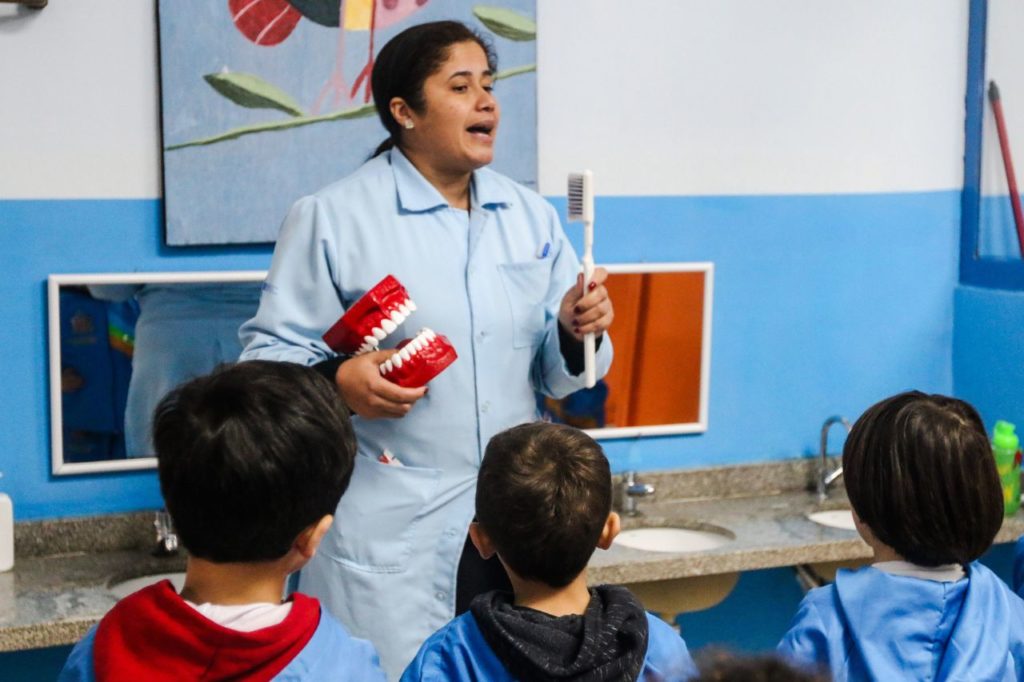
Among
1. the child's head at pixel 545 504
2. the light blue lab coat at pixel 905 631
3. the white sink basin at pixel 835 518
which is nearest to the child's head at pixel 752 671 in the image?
the child's head at pixel 545 504

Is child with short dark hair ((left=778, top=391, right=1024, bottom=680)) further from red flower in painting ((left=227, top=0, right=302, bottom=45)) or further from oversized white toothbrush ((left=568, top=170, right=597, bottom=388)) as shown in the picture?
red flower in painting ((left=227, top=0, right=302, bottom=45))

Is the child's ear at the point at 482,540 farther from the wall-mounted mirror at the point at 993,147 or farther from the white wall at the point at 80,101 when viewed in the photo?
the wall-mounted mirror at the point at 993,147

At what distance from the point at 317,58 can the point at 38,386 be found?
94 cm

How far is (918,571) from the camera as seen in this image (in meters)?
1.71

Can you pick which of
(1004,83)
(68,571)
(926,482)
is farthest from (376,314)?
(1004,83)

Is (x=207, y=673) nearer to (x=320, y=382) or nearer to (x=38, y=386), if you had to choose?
(x=320, y=382)

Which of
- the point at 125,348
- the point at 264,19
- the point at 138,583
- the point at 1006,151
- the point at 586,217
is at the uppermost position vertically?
the point at 264,19

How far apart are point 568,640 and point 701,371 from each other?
205 cm

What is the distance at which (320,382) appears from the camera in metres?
1.46

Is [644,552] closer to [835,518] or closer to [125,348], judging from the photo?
[835,518]

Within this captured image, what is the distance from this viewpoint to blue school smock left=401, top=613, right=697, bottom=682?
60.0 inches

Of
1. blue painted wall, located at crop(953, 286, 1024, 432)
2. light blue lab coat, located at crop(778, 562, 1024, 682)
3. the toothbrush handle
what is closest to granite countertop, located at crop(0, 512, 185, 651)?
the toothbrush handle

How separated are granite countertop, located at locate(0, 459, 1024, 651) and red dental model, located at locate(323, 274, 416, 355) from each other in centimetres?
84

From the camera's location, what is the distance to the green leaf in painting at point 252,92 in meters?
2.94
